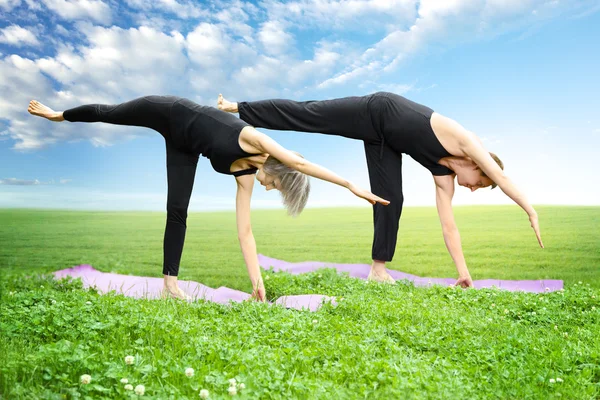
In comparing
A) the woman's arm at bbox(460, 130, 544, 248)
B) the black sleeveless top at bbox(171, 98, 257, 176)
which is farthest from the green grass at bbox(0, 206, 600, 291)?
the black sleeveless top at bbox(171, 98, 257, 176)

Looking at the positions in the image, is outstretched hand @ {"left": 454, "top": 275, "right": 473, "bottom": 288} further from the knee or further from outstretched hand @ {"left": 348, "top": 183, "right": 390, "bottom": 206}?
the knee

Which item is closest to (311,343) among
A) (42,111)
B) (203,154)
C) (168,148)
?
(203,154)

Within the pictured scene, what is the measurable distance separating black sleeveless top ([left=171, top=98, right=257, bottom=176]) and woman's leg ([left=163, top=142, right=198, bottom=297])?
0.20 metres

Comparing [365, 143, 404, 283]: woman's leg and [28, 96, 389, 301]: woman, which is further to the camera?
[365, 143, 404, 283]: woman's leg

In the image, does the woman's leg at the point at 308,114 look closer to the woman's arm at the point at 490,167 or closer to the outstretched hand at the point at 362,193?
the woman's arm at the point at 490,167

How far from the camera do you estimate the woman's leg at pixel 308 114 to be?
5586mm

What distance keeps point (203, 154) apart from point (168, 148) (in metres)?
0.54

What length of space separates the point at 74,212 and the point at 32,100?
7.51m

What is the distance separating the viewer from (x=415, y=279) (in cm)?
706

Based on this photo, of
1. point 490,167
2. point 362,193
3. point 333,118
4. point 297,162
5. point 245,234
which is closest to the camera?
point 362,193

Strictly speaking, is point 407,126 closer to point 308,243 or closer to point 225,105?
point 225,105

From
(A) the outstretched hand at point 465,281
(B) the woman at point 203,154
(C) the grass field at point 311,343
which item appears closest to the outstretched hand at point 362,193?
(B) the woman at point 203,154

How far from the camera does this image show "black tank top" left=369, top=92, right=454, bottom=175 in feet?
18.0

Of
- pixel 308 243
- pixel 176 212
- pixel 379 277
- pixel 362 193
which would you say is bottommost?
pixel 379 277
